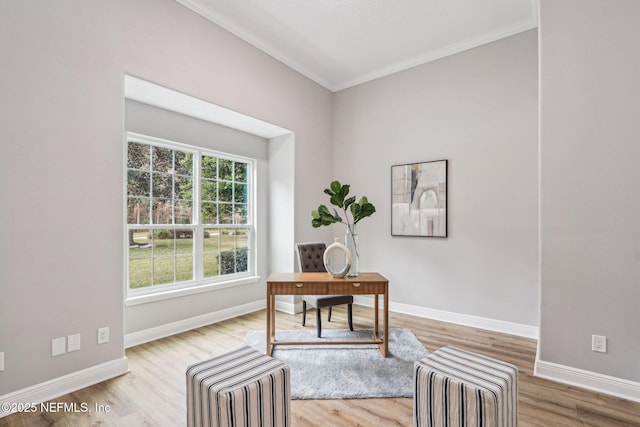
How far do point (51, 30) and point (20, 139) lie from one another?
83 cm

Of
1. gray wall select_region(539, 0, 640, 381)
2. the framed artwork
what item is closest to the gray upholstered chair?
the framed artwork

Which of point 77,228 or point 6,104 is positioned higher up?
point 6,104

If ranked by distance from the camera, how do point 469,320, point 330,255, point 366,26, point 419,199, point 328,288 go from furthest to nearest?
1. point 419,199
2. point 469,320
3. point 366,26
4. point 330,255
5. point 328,288

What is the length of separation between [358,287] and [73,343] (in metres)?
2.26

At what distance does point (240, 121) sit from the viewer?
3875 mm

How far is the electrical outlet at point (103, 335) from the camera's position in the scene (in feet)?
8.04

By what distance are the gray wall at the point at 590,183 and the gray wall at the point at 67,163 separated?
333 cm

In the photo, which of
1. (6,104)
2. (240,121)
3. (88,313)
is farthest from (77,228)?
(240,121)

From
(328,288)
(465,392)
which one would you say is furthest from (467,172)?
(465,392)

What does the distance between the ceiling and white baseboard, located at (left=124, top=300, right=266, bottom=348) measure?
3.29 m

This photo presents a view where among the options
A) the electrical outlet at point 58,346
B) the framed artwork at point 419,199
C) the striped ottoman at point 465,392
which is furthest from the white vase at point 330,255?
the electrical outlet at point 58,346

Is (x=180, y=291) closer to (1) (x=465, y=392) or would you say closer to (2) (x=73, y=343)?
(2) (x=73, y=343)

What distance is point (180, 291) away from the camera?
354 cm

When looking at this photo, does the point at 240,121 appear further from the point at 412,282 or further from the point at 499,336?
the point at 499,336
